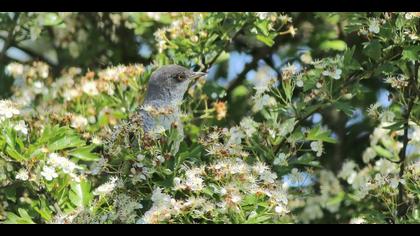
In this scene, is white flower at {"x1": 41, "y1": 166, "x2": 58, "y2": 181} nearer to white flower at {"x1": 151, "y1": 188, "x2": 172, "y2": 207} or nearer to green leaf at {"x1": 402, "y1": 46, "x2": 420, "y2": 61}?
white flower at {"x1": 151, "y1": 188, "x2": 172, "y2": 207}

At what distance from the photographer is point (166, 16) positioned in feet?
25.4

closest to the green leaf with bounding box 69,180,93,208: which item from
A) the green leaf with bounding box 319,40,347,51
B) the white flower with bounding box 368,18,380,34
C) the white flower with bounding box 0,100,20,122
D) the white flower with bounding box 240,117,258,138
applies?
the white flower with bounding box 0,100,20,122

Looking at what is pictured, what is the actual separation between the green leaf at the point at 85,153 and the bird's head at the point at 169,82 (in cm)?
89

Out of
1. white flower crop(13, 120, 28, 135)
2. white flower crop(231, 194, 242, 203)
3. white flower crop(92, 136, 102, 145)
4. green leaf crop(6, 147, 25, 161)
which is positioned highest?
white flower crop(13, 120, 28, 135)

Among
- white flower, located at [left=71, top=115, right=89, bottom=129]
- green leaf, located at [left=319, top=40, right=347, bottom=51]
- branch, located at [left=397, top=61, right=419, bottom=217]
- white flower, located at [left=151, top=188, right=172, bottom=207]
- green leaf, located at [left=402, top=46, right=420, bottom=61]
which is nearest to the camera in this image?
white flower, located at [left=151, top=188, right=172, bottom=207]

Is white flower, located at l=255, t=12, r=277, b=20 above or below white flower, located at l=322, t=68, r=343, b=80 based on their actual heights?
above

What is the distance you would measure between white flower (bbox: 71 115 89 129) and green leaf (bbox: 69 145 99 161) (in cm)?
38

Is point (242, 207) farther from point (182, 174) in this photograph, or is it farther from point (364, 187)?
point (364, 187)

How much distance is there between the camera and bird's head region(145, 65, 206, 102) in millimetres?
6676

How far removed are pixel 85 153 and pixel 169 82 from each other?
3.53 feet

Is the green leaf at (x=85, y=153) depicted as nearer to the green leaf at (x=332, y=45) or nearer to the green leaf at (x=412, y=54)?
the green leaf at (x=412, y=54)

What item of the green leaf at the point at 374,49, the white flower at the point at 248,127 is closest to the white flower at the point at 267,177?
the white flower at the point at 248,127

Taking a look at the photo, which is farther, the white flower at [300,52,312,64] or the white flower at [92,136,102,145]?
the white flower at [300,52,312,64]
